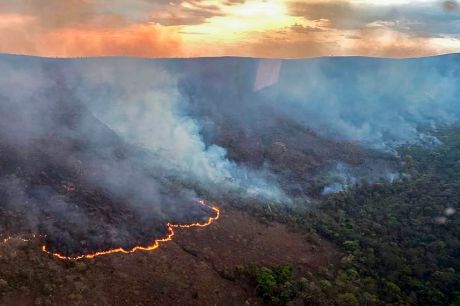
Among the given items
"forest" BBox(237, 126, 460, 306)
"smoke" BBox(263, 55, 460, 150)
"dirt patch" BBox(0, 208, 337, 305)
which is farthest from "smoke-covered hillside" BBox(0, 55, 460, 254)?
"forest" BBox(237, 126, 460, 306)

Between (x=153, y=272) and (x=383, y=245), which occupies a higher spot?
(x=153, y=272)

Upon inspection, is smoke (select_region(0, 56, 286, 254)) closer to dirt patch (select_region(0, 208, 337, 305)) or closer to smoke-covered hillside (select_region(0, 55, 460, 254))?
smoke-covered hillside (select_region(0, 55, 460, 254))

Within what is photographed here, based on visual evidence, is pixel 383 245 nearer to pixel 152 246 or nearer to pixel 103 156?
pixel 152 246

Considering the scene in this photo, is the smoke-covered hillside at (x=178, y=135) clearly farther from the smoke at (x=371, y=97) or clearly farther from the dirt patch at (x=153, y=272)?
the dirt patch at (x=153, y=272)

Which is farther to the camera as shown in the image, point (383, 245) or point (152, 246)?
point (383, 245)

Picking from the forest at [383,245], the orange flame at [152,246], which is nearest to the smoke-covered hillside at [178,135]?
the orange flame at [152,246]

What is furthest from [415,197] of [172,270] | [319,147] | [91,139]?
[91,139]

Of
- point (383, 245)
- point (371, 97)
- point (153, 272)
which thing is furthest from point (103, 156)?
point (371, 97)

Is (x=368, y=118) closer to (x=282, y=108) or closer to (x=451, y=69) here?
(x=282, y=108)

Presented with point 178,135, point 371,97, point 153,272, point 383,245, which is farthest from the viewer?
point 371,97
